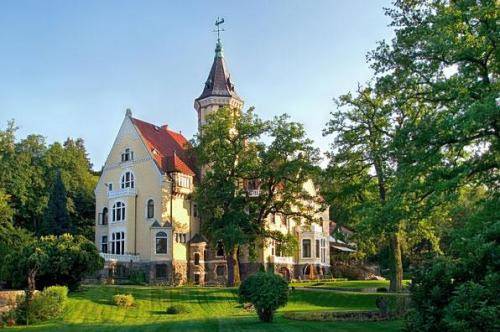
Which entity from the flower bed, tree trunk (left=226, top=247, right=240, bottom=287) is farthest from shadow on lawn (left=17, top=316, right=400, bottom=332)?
tree trunk (left=226, top=247, right=240, bottom=287)

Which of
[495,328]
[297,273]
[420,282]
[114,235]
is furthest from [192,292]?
[495,328]

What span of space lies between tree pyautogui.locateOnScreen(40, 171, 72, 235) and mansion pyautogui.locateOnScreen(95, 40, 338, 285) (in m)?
3.05

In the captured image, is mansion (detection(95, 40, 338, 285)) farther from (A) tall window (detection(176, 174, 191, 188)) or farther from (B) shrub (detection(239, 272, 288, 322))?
(B) shrub (detection(239, 272, 288, 322))

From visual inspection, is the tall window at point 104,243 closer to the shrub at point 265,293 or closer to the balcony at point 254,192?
the balcony at point 254,192

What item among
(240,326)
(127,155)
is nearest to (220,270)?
(127,155)

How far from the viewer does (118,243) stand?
52.0 meters

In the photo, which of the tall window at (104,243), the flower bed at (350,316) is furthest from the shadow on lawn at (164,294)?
the tall window at (104,243)

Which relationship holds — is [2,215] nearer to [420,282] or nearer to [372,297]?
[372,297]

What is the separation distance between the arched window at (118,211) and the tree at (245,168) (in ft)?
28.5

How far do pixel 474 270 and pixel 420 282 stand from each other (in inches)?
73.1

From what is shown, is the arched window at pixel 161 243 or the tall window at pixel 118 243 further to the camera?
the tall window at pixel 118 243

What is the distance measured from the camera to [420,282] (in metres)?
15.7

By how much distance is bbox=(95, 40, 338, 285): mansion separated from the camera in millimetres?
49125

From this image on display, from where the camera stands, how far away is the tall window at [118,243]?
5134 centimetres
